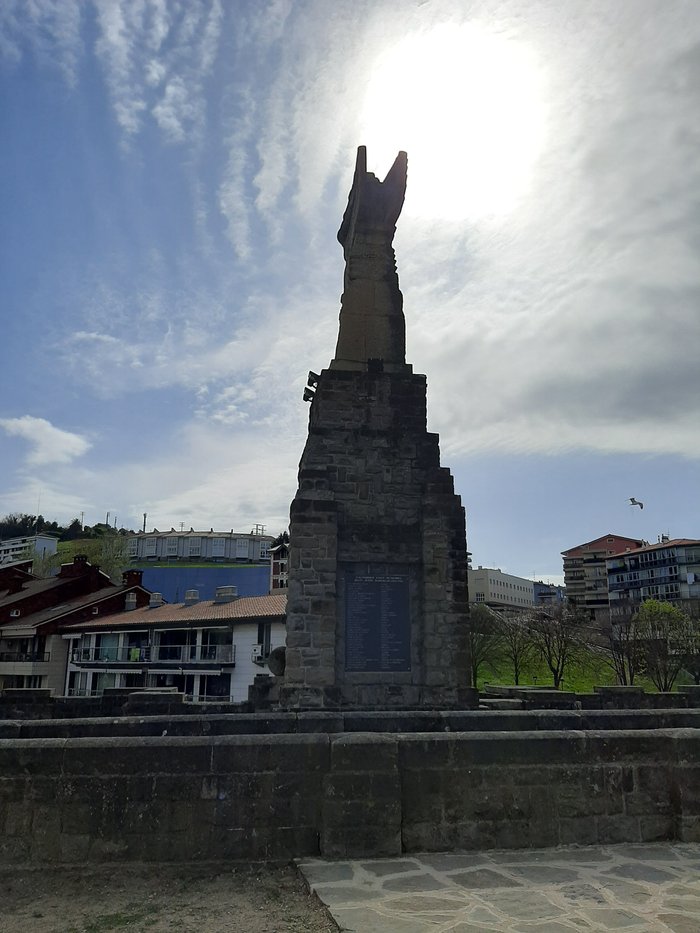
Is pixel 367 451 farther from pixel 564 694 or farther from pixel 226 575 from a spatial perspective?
pixel 226 575

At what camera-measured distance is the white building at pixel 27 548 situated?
91.2 m

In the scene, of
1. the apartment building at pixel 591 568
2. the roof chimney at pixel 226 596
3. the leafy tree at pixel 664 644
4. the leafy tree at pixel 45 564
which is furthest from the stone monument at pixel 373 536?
the apartment building at pixel 591 568

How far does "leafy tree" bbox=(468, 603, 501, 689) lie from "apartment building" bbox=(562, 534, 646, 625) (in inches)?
2627

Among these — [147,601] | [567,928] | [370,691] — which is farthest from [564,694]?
[147,601]

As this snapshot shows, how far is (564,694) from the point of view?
11.7 meters

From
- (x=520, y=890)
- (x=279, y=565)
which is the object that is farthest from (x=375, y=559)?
(x=279, y=565)

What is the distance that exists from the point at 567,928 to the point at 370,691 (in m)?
6.55

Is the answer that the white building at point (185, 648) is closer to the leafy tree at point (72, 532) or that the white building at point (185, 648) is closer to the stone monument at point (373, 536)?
the stone monument at point (373, 536)

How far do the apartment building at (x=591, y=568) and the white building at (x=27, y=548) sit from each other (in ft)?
257

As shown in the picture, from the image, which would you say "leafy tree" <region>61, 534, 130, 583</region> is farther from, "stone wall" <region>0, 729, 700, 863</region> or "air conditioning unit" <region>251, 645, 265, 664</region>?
"stone wall" <region>0, 729, 700, 863</region>

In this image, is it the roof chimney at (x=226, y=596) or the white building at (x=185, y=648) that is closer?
the white building at (x=185, y=648)

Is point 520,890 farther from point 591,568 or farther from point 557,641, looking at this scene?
point 591,568

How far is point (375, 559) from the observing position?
1079cm

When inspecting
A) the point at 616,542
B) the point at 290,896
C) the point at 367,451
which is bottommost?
the point at 290,896
